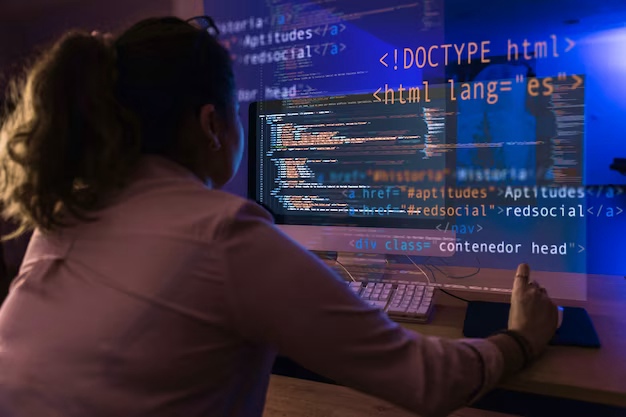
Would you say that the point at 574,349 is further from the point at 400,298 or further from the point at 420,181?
the point at 420,181

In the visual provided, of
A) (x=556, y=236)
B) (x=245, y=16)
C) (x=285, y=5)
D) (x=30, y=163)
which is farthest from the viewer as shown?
(x=245, y=16)

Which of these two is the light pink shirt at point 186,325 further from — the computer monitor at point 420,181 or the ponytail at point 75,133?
the computer monitor at point 420,181

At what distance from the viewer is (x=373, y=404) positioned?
1.66 metres

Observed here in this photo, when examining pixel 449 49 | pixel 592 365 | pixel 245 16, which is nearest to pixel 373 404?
pixel 592 365

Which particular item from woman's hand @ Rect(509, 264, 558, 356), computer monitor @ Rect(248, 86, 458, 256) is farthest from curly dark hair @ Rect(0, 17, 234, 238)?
woman's hand @ Rect(509, 264, 558, 356)

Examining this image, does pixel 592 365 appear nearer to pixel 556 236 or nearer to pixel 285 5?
pixel 556 236

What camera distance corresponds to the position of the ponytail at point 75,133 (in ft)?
2.32

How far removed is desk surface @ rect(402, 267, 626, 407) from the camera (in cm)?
74

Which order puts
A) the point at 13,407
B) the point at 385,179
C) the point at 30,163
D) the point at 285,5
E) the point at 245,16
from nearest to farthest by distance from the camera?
the point at 13,407
the point at 30,163
the point at 385,179
the point at 285,5
the point at 245,16

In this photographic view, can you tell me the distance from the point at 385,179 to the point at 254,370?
668 mm

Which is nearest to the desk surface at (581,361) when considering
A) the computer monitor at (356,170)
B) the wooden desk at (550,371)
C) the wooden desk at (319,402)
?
the wooden desk at (550,371)

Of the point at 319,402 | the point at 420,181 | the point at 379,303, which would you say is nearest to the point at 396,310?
the point at 379,303

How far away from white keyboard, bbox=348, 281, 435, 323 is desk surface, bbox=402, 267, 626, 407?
0.02 metres

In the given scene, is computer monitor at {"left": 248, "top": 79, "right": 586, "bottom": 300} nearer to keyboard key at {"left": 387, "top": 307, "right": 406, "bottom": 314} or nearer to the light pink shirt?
keyboard key at {"left": 387, "top": 307, "right": 406, "bottom": 314}
